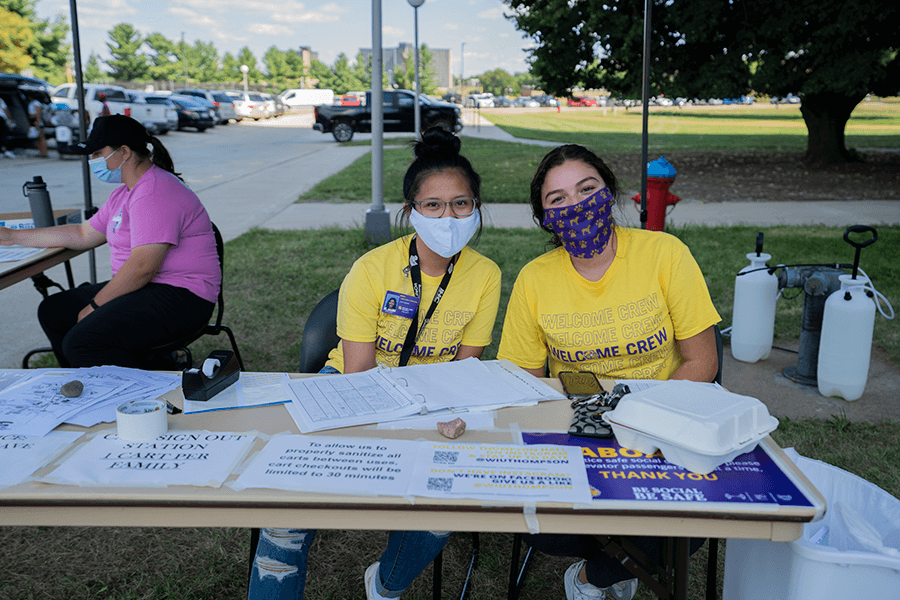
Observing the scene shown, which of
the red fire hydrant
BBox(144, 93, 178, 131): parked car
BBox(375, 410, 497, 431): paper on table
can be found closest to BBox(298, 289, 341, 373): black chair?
BBox(375, 410, 497, 431): paper on table

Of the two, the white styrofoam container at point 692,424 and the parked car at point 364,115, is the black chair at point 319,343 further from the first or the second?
the parked car at point 364,115

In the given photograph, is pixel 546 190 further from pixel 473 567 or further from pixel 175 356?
pixel 175 356

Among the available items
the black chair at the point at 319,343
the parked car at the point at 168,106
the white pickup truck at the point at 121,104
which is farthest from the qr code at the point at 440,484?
the parked car at the point at 168,106

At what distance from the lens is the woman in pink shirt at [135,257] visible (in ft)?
10.1

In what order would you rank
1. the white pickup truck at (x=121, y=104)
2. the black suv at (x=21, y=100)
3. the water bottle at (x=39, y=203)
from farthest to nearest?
1. the white pickup truck at (x=121, y=104)
2. the black suv at (x=21, y=100)
3. the water bottle at (x=39, y=203)

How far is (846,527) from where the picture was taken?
170 centimetres

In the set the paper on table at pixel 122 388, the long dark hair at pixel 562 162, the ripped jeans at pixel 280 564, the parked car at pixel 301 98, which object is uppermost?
the parked car at pixel 301 98

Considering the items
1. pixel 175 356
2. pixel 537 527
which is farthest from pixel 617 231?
pixel 175 356

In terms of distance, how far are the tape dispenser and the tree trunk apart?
15442 millimetres

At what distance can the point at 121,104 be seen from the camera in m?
20.8

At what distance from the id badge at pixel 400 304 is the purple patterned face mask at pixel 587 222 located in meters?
0.55

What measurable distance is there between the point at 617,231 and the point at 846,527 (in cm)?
108

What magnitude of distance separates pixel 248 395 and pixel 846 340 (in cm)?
328

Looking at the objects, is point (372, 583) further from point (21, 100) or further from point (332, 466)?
point (21, 100)
